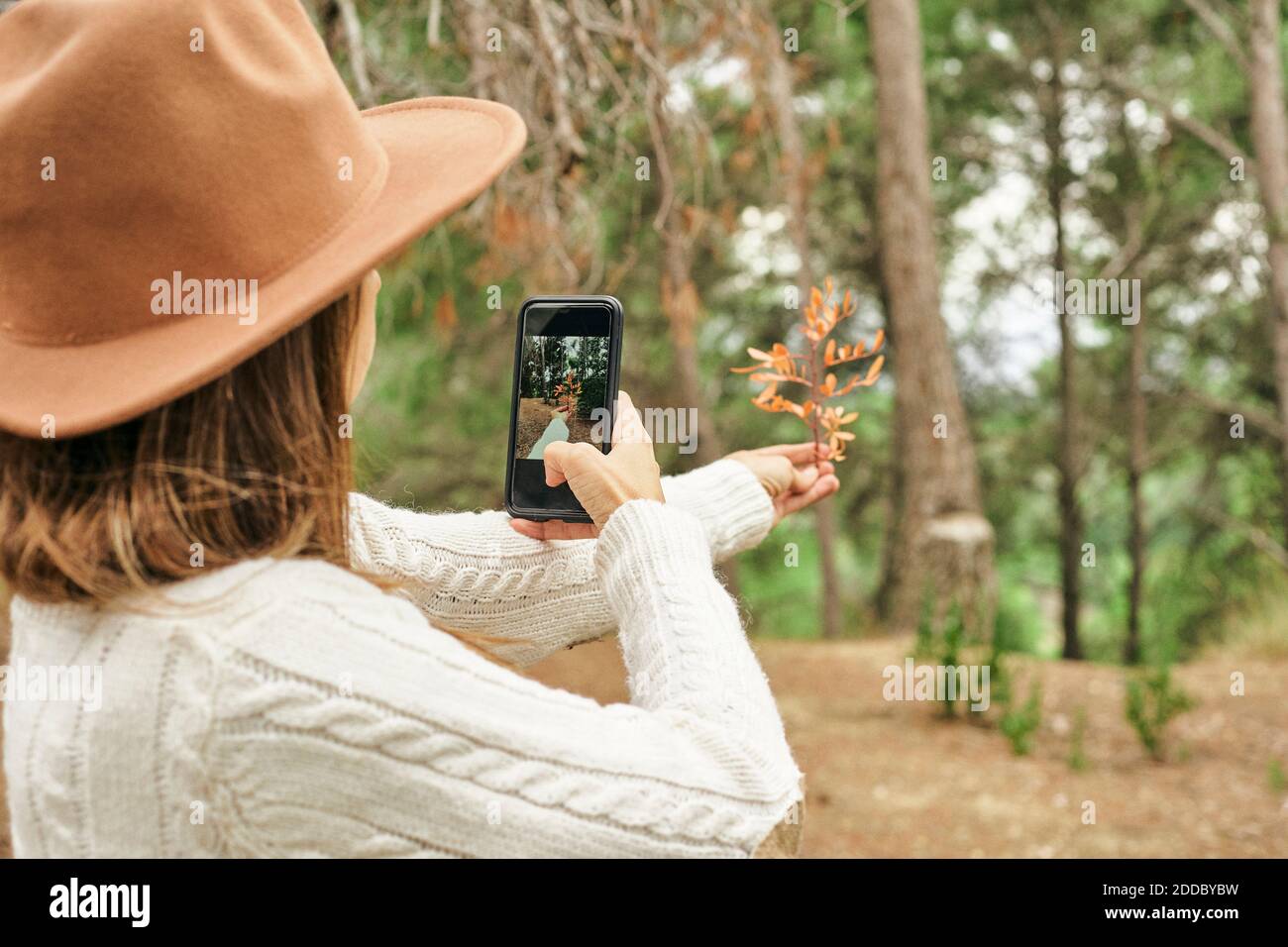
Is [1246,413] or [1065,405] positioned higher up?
[1065,405]

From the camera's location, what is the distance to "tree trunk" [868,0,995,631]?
780cm

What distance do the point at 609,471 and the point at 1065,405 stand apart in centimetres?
1080

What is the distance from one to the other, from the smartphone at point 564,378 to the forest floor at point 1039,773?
3.15 meters

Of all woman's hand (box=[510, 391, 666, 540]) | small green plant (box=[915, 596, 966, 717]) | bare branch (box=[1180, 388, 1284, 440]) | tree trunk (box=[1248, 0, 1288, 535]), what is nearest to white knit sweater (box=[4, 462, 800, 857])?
woman's hand (box=[510, 391, 666, 540])

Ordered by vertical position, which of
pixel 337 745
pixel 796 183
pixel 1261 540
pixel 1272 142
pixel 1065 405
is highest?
pixel 1272 142

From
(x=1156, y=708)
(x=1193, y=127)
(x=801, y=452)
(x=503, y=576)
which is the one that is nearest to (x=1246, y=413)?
(x=1193, y=127)

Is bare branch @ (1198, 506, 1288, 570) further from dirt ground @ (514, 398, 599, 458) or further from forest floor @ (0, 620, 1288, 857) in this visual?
dirt ground @ (514, 398, 599, 458)

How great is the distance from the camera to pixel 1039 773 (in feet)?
17.5

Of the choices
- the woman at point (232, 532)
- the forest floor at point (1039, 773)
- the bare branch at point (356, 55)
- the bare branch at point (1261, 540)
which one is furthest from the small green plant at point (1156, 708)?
the woman at point (232, 532)

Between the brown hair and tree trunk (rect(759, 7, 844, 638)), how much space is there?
2.66 meters

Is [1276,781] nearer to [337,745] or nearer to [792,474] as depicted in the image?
[792,474]

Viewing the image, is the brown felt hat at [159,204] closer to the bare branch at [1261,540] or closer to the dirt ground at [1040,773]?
the dirt ground at [1040,773]

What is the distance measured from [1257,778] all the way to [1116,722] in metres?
0.84
